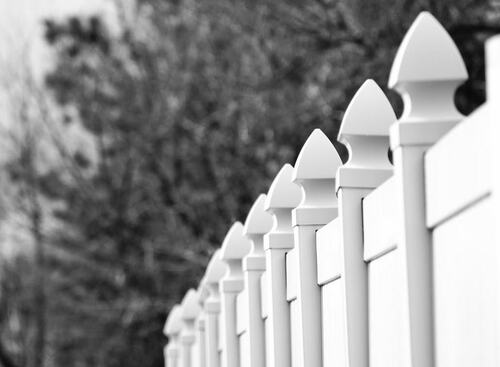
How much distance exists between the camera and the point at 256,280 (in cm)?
457

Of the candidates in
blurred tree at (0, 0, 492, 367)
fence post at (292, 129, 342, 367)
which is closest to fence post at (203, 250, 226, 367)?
fence post at (292, 129, 342, 367)

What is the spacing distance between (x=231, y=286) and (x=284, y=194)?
1.40 metres

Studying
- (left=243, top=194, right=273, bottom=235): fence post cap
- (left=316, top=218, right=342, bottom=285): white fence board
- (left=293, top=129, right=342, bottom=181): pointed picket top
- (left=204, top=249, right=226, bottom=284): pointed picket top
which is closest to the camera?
(left=316, top=218, right=342, bottom=285): white fence board

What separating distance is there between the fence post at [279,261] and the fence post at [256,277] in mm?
464

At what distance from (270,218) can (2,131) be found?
17.4 meters

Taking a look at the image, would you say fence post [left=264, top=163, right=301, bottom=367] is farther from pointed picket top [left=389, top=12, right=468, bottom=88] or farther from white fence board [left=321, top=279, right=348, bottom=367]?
pointed picket top [left=389, top=12, right=468, bottom=88]

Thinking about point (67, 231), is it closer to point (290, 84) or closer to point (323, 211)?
point (290, 84)

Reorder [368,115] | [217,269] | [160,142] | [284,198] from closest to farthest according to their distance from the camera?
1. [368,115]
2. [284,198]
3. [217,269]
4. [160,142]

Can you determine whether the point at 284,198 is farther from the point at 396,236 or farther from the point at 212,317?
the point at 212,317

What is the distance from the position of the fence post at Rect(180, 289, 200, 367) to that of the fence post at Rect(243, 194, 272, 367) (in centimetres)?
240

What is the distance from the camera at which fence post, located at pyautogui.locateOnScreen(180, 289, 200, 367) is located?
703 centimetres

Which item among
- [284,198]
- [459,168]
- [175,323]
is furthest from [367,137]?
[175,323]

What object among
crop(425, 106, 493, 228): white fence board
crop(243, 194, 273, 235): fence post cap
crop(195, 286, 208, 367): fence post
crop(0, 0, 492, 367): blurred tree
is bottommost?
crop(425, 106, 493, 228): white fence board

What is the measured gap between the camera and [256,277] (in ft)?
15.0
